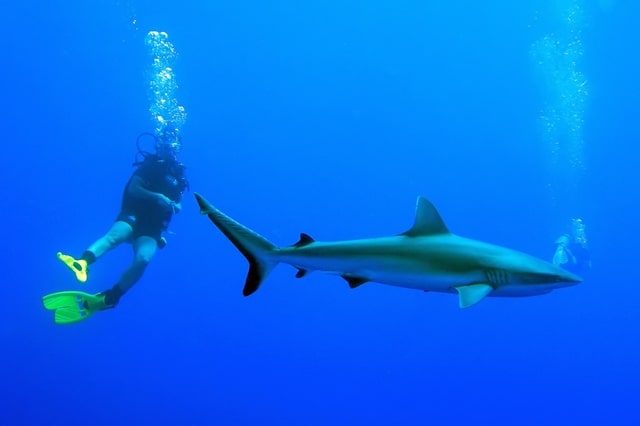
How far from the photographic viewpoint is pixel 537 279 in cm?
432

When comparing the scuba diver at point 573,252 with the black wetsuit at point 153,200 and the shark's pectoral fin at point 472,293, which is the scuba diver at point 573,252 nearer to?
the black wetsuit at point 153,200

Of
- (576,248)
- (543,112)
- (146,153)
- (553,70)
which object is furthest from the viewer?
(543,112)

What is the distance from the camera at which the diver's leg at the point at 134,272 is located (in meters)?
9.87

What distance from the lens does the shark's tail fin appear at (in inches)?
189

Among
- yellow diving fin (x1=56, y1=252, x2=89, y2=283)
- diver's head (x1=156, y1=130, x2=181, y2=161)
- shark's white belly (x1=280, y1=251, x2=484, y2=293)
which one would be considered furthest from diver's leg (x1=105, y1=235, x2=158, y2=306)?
shark's white belly (x1=280, y1=251, x2=484, y2=293)

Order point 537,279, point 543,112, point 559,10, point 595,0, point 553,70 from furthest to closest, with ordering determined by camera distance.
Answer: point 543,112 < point 595,0 < point 559,10 < point 553,70 < point 537,279

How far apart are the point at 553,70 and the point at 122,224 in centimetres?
4585

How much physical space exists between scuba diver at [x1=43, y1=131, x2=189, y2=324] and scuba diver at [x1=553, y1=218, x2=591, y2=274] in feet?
49.5

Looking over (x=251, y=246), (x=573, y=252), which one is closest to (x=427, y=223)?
(x=251, y=246)

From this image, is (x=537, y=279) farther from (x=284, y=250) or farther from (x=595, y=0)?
(x=595, y=0)

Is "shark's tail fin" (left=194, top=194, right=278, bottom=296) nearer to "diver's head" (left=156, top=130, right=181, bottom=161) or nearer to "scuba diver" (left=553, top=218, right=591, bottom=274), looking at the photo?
"diver's head" (left=156, top=130, right=181, bottom=161)

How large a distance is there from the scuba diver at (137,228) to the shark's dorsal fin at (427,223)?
683 centimetres

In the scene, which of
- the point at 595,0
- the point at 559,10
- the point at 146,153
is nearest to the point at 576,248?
the point at 146,153

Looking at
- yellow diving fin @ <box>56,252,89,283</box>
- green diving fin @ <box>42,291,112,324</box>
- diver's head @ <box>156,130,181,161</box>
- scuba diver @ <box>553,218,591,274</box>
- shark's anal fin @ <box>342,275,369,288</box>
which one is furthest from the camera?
scuba diver @ <box>553,218,591,274</box>
